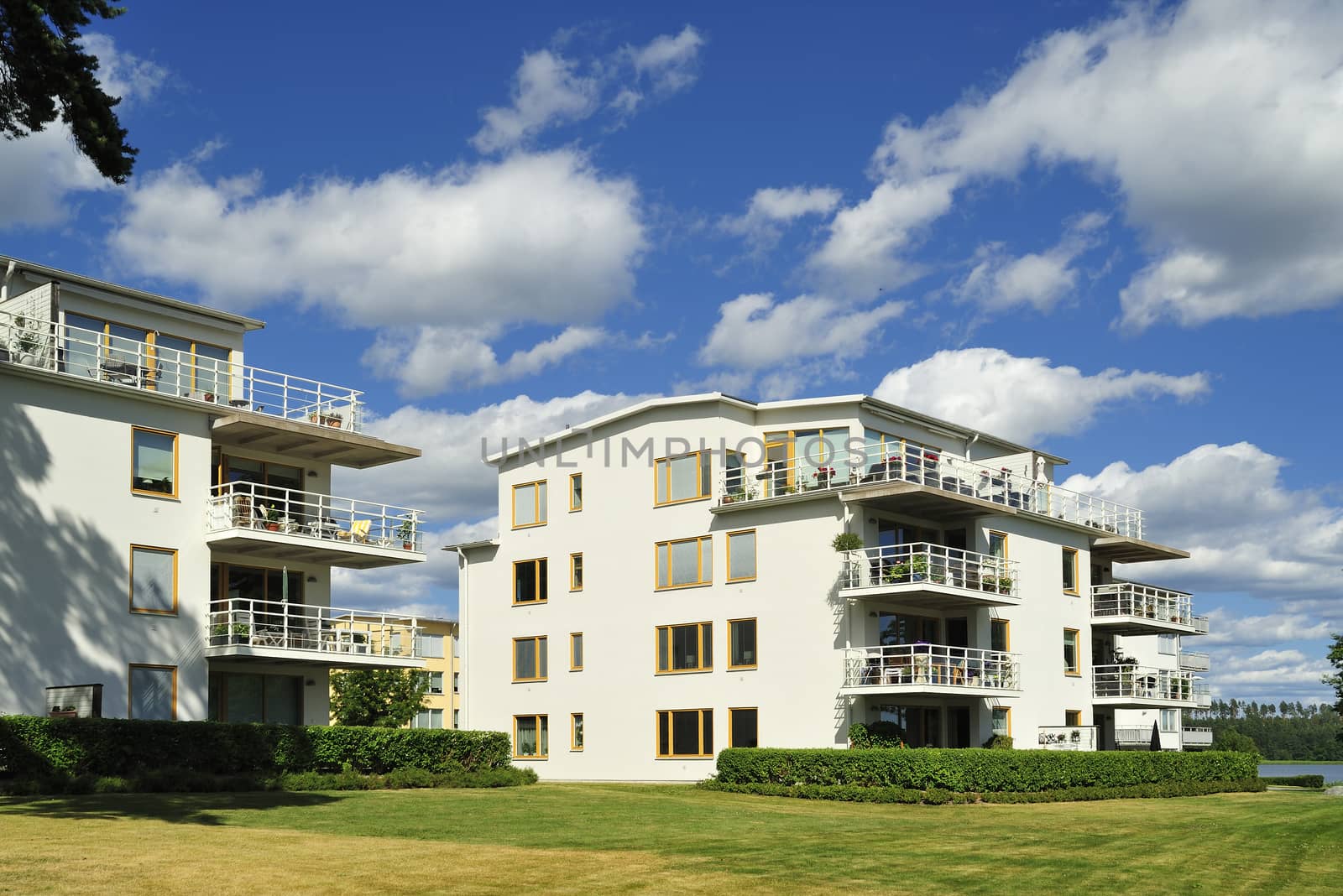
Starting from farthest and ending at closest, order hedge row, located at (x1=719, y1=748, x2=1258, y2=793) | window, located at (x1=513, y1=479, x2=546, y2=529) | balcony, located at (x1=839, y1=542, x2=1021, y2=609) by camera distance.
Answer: window, located at (x1=513, y1=479, x2=546, y2=529) < balcony, located at (x1=839, y1=542, x2=1021, y2=609) < hedge row, located at (x1=719, y1=748, x2=1258, y2=793)

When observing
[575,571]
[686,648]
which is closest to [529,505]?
[575,571]

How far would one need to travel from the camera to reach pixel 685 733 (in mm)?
43188

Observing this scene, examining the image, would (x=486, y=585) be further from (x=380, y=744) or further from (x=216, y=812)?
(x=216, y=812)

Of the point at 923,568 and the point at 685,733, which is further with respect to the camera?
the point at 685,733

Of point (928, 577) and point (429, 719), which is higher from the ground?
point (928, 577)

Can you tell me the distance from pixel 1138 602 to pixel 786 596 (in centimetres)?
1544

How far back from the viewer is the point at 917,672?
123ft


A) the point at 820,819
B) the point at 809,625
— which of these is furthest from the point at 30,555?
the point at 809,625

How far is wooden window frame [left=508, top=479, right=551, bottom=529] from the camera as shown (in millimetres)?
48594

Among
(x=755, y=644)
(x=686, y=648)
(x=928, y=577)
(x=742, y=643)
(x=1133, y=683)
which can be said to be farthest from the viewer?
(x=1133, y=683)

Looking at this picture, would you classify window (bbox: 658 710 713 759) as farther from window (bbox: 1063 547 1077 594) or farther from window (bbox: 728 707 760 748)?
window (bbox: 1063 547 1077 594)

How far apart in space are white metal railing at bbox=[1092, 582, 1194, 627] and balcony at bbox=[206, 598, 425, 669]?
80.4 ft

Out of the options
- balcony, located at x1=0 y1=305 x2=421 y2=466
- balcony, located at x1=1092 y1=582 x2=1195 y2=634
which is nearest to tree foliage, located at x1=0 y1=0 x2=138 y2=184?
balcony, located at x1=0 y1=305 x2=421 y2=466

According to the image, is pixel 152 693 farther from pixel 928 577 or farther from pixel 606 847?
pixel 928 577
